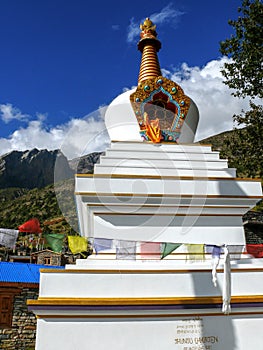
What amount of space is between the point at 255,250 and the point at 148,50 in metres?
7.99

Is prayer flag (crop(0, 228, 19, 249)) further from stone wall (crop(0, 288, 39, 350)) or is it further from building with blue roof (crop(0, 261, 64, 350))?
stone wall (crop(0, 288, 39, 350))

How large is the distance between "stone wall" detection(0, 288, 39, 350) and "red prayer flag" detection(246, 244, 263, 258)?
9112mm

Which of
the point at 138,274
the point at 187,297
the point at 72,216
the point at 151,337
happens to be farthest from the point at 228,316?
the point at 72,216

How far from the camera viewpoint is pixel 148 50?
11375 mm

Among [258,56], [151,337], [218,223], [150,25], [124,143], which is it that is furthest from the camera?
[150,25]

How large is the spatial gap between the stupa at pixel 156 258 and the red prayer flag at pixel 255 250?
220 millimetres

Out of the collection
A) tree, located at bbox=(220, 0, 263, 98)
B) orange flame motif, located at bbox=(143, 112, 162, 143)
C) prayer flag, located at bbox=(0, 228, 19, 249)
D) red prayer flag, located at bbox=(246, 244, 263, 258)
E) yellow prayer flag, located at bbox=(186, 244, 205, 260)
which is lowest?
yellow prayer flag, located at bbox=(186, 244, 205, 260)

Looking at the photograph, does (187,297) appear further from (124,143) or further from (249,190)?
(124,143)

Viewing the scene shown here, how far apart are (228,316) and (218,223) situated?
1.99 metres

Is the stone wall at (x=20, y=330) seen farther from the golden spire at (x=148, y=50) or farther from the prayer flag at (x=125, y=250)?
the golden spire at (x=148, y=50)

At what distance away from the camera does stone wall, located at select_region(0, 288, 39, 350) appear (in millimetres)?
11664

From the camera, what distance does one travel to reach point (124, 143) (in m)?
7.96

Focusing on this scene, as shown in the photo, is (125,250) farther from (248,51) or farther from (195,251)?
(248,51)

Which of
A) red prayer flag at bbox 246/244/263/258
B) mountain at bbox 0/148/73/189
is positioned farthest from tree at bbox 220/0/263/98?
mountain at bbox 0/148/73/189
